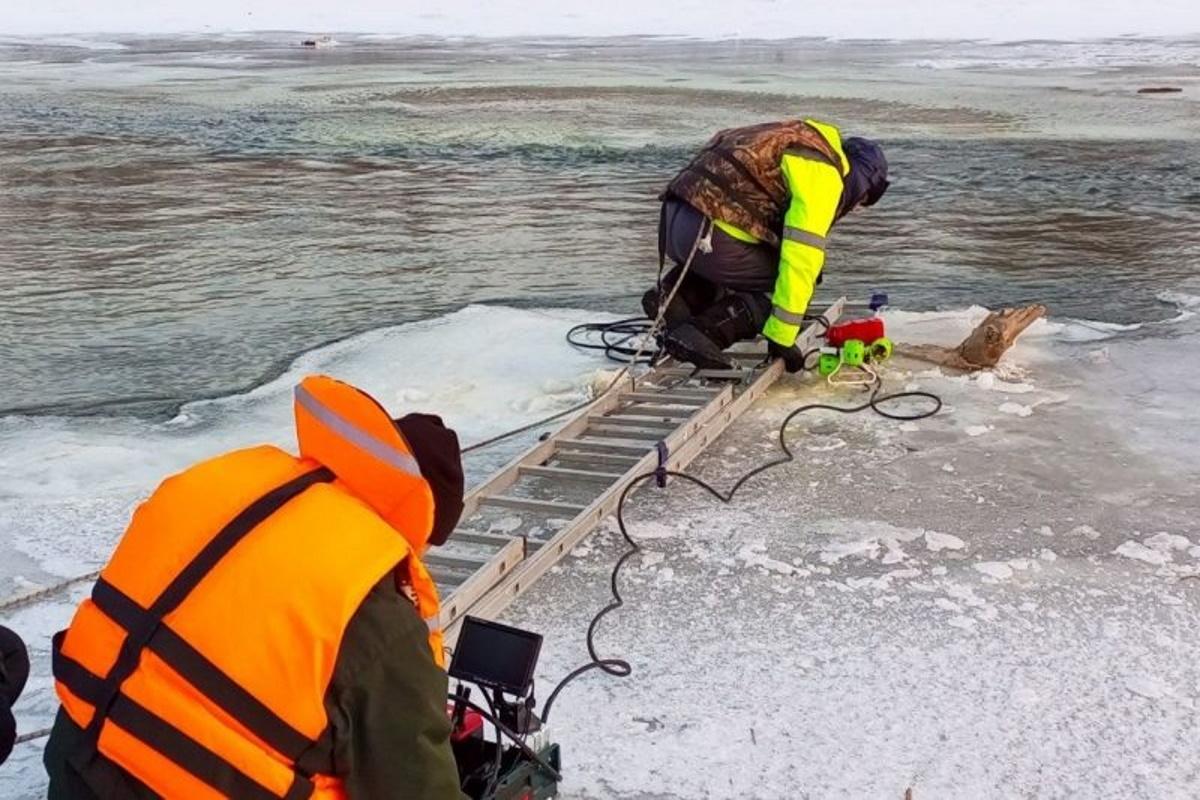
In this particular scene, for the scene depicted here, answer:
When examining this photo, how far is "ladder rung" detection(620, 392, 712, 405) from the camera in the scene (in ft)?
18.3

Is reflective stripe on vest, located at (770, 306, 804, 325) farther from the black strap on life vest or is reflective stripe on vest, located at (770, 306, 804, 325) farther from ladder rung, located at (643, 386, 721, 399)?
the black strap on life vest

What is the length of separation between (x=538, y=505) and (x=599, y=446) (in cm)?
67

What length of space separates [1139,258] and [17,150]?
12.0 meters

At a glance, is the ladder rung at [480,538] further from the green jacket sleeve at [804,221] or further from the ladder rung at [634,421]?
the green jacket sleeve at [804,221]

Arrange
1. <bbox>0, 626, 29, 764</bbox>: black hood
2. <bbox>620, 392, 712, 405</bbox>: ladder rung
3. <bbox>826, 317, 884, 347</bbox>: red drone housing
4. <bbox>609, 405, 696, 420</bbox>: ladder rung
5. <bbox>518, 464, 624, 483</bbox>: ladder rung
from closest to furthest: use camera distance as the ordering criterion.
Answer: <bbox>0, 626, 29, 764</bbox>: black hood < <bbox>518, 464, 624, 483</bbox>: ladder rung < <bbox>609, 405, 696, 420</bbox>: ladder rung < <bbox>620, 392, 712, 405</bbox>: ladder rung < <bbox>826, 317, 884, 347</bbox>: red drone housing

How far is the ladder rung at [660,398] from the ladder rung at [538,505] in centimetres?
122

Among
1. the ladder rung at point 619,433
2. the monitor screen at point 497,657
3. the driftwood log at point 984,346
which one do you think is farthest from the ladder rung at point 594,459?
the monitor screen at point 497,657

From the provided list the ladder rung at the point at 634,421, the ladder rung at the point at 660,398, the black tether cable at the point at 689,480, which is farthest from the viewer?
the ladder rung at the point at 660,398

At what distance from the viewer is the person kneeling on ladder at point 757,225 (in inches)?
213

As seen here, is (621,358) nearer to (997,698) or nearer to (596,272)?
(596,272)

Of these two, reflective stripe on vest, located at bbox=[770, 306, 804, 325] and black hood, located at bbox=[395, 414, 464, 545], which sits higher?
black hood, located at bbox=[395, 414, 464, 545]

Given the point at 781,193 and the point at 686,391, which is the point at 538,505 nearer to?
the point at 686,391

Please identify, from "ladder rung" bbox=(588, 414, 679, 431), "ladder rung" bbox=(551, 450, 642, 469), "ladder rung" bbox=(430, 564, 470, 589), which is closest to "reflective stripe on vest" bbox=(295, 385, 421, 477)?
"ladder rung" bbox=(430, 564, 470, 589)

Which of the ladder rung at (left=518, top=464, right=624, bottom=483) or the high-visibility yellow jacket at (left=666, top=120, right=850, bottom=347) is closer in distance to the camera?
the ladder rung at (left=518, top=464, right=624, bottom=483)
